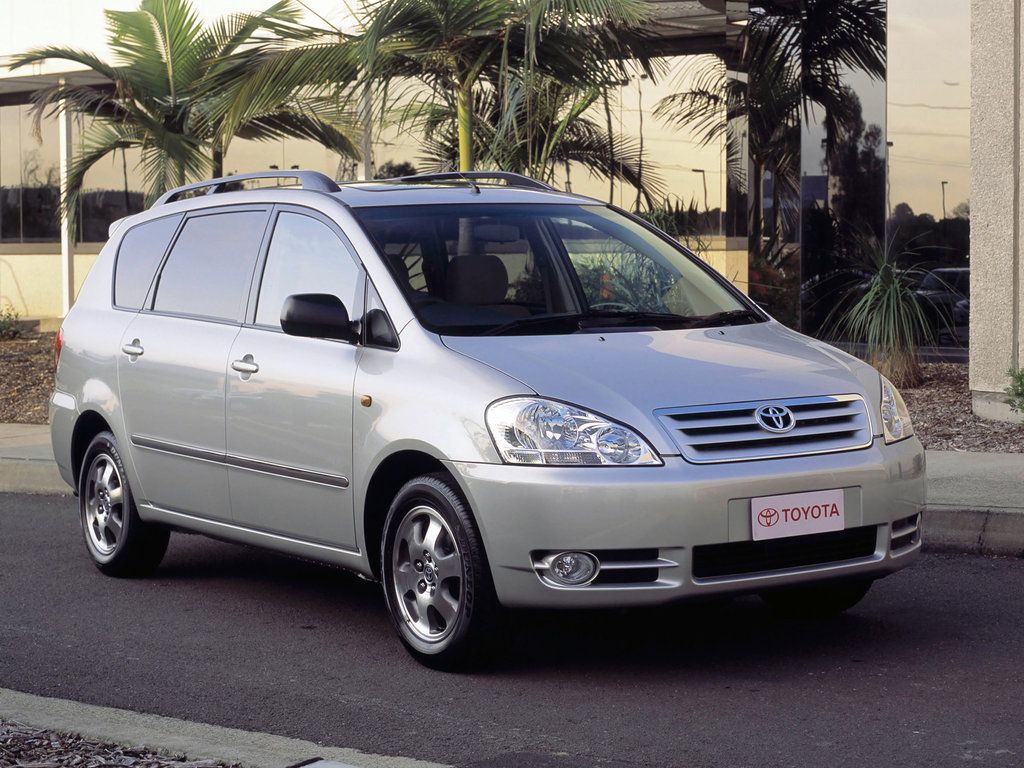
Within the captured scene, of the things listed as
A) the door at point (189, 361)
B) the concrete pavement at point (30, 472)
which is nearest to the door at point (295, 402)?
the door at point (189, 361)

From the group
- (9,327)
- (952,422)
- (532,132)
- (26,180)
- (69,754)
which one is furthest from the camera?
(26,180)

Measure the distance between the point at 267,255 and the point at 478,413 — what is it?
5.70 feet

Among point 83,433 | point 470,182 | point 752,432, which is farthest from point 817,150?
point 752,432

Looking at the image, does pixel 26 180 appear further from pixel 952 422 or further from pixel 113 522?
pixel 113 522

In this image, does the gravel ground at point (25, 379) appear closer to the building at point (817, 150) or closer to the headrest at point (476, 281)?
the building at point (817, 150)

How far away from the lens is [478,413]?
5.23 meters

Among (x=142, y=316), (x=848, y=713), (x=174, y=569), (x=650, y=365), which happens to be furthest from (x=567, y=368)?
(x=174, y=569)

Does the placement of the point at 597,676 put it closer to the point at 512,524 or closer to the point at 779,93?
the point at 512,524

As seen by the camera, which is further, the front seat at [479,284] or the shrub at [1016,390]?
the shrub at [1016,390]

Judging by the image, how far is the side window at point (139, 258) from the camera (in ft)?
24.3

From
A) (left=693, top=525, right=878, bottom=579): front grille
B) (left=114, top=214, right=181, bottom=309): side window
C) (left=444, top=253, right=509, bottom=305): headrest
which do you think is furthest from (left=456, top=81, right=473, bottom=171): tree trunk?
(left=693, top=525, right=878, bottom=579): front grille

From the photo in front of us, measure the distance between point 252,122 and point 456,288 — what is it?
32.7 feet

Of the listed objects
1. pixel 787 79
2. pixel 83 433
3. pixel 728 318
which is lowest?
pixel 83 433

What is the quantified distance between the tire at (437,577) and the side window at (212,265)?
153 cm
